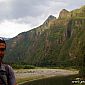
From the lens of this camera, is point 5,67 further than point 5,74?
Yes

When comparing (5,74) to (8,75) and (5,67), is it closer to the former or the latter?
(8,75)

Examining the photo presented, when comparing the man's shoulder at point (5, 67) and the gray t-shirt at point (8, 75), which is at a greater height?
the man's shoulder at point (5, 67)

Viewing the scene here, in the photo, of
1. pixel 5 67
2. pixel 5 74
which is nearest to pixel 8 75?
pixel 5 74

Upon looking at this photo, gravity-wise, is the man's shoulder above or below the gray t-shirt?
above

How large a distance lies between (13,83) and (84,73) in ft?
341

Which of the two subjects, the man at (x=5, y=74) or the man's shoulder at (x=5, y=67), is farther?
the man's shoulder at (x=5, y=67)

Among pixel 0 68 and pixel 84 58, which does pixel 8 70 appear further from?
pixel 84 58

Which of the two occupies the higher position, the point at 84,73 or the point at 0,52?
the point at 0,52

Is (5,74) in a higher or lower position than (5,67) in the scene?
lower

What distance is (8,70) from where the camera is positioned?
591 centimetres

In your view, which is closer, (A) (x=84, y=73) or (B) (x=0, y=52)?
(B) (x=0, y=52)

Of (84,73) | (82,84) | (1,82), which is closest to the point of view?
(1,82)

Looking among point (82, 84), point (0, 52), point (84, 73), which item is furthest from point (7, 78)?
point (84, 73)

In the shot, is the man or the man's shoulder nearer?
the man
